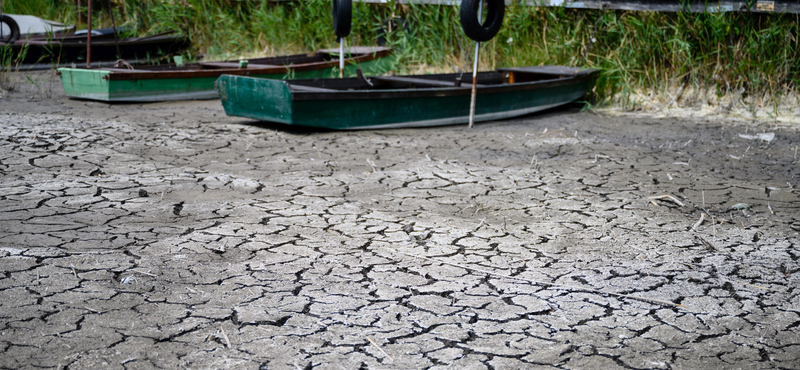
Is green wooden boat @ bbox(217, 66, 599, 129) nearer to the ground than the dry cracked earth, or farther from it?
farther from it

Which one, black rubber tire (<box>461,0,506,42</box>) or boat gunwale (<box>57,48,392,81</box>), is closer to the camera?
black rubber tire (<box>461,0,506,42</box>)

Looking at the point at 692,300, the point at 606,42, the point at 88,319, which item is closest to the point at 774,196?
the point at 692,300

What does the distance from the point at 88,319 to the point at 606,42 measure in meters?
8.40

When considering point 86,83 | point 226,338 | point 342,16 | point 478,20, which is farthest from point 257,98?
point 226,338

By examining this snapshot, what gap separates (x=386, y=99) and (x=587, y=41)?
13.5 ft

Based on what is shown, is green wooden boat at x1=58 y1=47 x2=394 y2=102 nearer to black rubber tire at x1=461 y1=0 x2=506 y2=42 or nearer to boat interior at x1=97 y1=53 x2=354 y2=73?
boat interior at x1=97 y1=53 x2=354 y2=73

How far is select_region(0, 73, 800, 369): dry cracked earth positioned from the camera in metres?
2.46

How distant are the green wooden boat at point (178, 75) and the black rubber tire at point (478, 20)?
2.46m

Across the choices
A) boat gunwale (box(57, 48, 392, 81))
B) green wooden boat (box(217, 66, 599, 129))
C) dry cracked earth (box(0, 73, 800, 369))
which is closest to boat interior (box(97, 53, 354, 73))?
boat gunwale (box(57, 48, 392, 81))

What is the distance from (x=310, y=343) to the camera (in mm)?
2471

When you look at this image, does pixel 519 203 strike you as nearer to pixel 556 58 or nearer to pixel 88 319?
pixel 88 319

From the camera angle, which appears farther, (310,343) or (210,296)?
(210,296)

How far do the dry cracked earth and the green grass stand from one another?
2781 mm

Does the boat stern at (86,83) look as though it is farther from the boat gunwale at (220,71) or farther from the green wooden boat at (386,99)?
the green wooden boat at (386,99)
